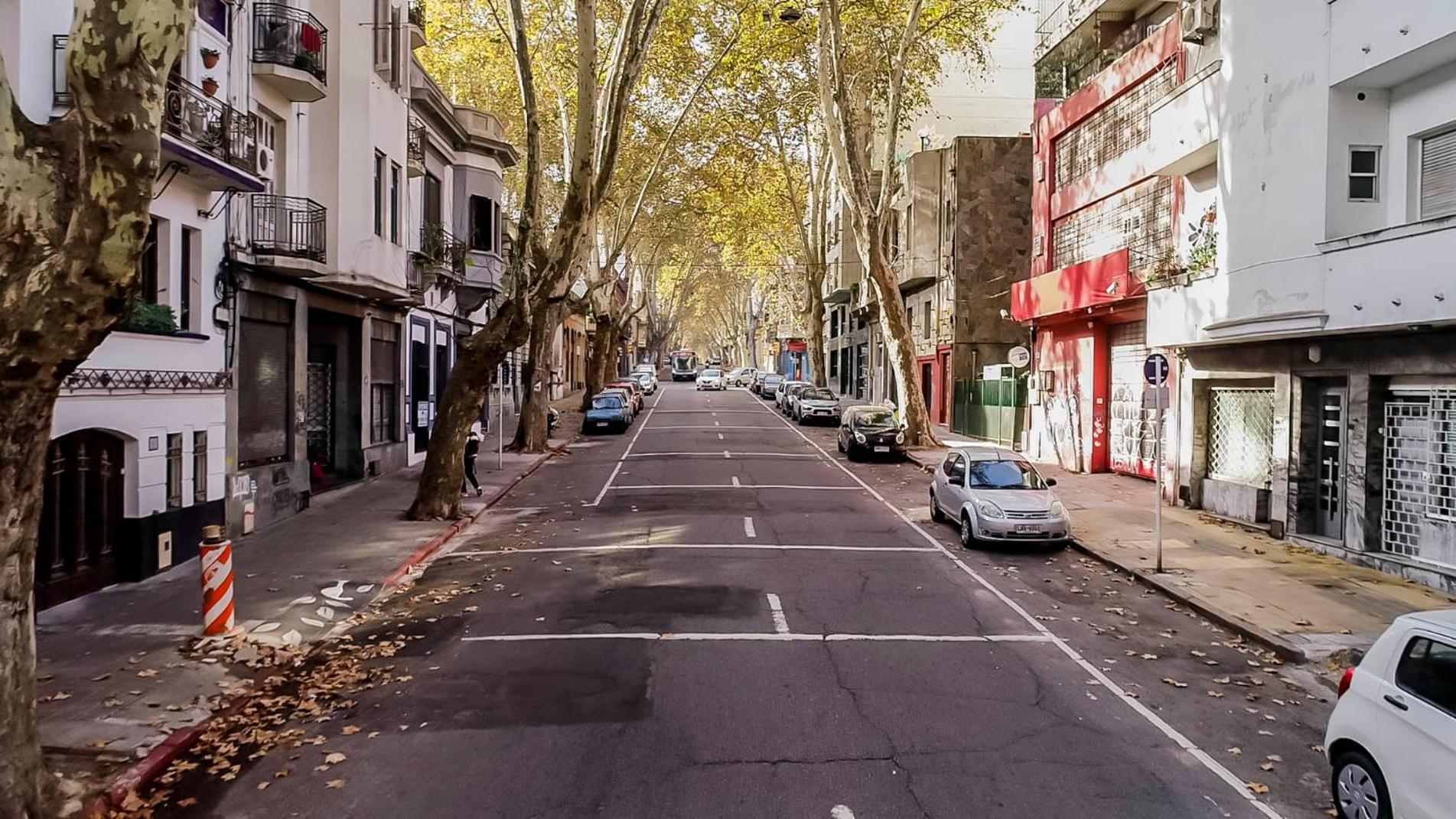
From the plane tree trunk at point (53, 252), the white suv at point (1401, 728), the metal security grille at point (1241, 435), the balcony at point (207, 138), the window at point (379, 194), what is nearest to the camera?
the white suv at point (1401, 728)

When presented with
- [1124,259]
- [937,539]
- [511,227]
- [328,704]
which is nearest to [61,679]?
[328,704]

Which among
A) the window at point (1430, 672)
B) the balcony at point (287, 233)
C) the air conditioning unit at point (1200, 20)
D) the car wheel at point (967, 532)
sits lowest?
the car wheel at point (967, 532)

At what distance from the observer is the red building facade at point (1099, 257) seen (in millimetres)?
20219

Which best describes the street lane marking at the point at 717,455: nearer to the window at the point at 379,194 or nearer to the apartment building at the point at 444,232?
the apartment building at the point at 444,232

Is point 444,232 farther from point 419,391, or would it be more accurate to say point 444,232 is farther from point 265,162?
point 265,162

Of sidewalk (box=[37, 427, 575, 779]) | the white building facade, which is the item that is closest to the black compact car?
the white building facade

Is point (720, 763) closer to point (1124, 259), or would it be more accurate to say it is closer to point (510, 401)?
point (1124, 259)

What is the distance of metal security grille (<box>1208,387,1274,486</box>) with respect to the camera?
16.2 meters

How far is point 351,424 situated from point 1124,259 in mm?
17705

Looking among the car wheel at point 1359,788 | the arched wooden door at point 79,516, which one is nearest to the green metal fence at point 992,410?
the car wheel at point 1359,788

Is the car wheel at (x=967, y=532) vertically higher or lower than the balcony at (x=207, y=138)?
lower

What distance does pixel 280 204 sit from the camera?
51.1 feet

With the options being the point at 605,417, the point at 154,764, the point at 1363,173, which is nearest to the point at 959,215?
the point at 605,417

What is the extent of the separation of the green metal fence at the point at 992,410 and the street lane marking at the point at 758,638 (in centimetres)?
1988
